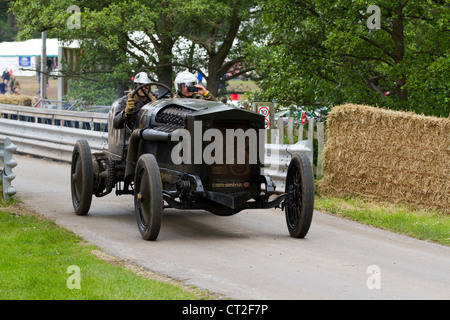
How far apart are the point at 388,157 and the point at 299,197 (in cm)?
350

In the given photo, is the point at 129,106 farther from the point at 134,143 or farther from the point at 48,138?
the point at 48,138

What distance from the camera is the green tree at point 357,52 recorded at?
15453 mm

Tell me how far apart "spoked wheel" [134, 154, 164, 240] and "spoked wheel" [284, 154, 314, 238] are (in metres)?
1.72

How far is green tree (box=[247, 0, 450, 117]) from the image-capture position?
50.7 ft

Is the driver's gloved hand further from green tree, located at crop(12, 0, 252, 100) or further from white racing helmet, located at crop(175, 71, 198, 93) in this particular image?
green tree, located at crop(12, 0, 252, 100)

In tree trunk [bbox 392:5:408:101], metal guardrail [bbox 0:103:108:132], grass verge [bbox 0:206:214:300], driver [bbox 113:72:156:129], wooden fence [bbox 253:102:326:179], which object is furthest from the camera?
metal guardrail [bbox 0:103:108:132]

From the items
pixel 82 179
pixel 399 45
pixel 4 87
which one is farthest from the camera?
pixel 4 87

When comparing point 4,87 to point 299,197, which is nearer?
point 299,197

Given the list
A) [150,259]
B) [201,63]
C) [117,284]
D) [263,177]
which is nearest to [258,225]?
[263,177]

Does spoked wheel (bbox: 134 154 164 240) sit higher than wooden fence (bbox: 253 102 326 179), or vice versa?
wooden fence (bbox: 253 102 326 179)

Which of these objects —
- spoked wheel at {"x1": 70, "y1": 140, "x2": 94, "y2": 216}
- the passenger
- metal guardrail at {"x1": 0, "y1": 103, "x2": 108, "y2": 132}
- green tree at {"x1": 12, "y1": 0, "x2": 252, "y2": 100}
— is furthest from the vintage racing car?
green tree at {"x1": 12, "y1": 0, "x2": 252, "y2": 100}

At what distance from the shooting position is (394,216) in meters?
11.4

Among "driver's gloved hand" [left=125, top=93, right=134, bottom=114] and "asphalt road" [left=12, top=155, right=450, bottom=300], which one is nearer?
"asphalt road" [left=12, top=155, right=450, bottom=300]

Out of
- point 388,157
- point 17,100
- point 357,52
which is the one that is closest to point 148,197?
point 388,157
